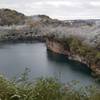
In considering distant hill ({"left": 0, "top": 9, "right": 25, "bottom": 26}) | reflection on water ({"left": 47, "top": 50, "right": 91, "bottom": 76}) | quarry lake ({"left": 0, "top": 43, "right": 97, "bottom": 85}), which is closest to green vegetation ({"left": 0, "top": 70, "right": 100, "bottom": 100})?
quarry lake ({"left": 0, "top": 43, "right": 97, "bottom": 85})

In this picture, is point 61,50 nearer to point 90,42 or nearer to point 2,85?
point 90,42

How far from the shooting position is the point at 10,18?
115 meters

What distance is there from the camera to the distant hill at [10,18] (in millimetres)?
112250

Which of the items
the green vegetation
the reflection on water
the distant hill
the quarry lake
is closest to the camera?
the green vegetation

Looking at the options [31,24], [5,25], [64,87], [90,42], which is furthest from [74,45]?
[5,25]

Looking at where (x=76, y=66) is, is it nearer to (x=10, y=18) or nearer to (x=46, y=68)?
(x=46, y=68)

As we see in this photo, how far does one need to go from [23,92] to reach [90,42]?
43.3 meters

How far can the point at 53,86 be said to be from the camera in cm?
556

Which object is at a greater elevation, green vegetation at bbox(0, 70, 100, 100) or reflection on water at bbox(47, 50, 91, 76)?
green vegetation at bbox(0, 70, 100, 100)

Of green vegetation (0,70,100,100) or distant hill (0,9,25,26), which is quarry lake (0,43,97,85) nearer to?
green vegetation (0,70,100,100)

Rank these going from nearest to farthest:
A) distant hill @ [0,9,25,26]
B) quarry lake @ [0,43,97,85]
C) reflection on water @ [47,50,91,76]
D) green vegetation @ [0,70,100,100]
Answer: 1. green vegetation @ [0,70,100,100]
2. quarry lake @ [0,43,97,85]
3. reflection on water @ [47,50,91,76]
4. distant hill @ [0,9,25,26]

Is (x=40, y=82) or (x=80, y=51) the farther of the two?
(x=80, y=51)

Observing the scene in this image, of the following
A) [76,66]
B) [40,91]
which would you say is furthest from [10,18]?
[40,91]

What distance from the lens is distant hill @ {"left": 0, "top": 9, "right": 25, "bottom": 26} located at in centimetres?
11225
